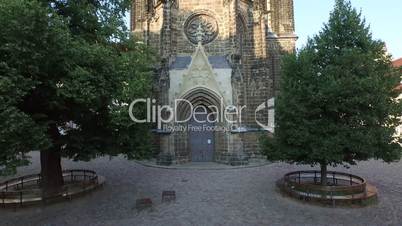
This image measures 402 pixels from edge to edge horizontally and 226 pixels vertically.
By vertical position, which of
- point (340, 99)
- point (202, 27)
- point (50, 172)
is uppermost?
point (202, 27)

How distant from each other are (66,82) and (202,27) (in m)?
12.9

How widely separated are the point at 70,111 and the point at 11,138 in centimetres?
257

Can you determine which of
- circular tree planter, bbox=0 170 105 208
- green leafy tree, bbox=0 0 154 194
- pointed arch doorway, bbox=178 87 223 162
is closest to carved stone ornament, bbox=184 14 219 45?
pointed arch doorway, bbox=178 87 223 162

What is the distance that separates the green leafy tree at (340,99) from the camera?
9.59 metres

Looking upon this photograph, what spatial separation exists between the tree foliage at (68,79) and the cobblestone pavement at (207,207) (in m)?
1.75

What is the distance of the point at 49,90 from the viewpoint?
27.2 feet

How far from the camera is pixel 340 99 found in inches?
389

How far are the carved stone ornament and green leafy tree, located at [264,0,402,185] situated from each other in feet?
29.8

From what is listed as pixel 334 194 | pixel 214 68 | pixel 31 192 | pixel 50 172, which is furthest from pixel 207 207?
pixel 214 68

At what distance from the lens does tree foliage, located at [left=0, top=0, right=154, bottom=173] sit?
6.74m

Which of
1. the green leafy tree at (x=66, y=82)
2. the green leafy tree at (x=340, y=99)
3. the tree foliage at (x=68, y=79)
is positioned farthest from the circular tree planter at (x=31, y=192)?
the green leafy tree at (x=340, y=99)

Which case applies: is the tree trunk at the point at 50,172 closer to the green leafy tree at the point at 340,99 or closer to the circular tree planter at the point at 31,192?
the circular tree planter at the point at 31,192

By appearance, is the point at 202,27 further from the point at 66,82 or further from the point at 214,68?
the point at 66,82

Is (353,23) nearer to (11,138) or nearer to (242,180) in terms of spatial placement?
(242,180)
